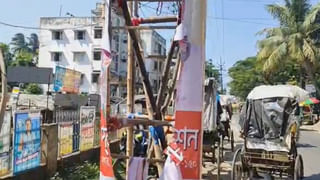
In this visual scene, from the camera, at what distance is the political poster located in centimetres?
755

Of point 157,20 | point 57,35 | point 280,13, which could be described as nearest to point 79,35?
point 57,35

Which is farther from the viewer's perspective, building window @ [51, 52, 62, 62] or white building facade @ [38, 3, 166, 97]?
building window @ [51, 52, 62, 62]

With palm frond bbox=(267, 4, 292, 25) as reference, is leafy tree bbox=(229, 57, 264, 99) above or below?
below

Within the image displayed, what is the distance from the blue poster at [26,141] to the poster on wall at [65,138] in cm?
128

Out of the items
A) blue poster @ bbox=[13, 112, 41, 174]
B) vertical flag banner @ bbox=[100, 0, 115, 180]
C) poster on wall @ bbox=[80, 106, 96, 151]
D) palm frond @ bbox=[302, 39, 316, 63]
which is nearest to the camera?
vertical flag banner @ bbox=[100, 0, 115, 180]

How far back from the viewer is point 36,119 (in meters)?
8.55

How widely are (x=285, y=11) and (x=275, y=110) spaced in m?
27.2

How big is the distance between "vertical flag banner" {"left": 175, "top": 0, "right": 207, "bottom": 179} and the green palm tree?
1214 inches

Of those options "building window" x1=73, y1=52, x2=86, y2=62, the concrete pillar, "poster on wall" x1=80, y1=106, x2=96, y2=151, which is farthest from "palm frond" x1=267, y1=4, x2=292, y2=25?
the concrete pillar

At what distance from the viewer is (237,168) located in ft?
32.3

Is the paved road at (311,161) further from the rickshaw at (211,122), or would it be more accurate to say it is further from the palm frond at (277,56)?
the palm frond at (277,56)

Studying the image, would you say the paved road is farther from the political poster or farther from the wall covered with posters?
the political poster

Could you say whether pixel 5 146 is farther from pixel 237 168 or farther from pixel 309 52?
pixel 309 52

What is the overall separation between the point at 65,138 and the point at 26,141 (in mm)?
2068
